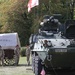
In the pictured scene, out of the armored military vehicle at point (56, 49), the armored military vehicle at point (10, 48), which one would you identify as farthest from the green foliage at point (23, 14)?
the armored military vehicle at point (56, 49)

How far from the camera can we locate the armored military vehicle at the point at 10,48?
2159cm

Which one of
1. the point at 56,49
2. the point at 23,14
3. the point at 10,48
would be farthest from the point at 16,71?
the point at 23,14

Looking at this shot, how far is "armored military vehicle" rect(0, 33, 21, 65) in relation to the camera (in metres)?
21.6

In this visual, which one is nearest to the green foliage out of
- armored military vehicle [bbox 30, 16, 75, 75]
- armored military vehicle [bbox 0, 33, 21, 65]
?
armored military vehicle [bbox 0, 33, 21, 65]

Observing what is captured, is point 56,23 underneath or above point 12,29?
above

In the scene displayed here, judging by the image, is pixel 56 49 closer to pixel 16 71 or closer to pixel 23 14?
pixel 16 71

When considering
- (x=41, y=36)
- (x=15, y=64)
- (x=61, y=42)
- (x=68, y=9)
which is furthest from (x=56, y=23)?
(x=68, y=9)

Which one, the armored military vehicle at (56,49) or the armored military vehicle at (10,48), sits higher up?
the armored military vehicle at (56,49)

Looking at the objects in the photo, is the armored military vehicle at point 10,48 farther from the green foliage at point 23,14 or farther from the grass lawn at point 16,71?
the green foliage at point 23,14

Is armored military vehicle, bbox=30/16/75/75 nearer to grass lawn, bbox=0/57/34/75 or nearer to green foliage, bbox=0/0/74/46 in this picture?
grass lawn, bbox=0/57/34/75

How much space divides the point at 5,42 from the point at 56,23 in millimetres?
6394

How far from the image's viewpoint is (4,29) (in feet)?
144

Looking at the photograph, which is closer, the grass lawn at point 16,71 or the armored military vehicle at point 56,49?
the armored military vehicle at point 56,49

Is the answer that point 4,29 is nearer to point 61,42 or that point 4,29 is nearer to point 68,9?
point 68,9
